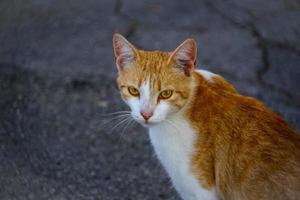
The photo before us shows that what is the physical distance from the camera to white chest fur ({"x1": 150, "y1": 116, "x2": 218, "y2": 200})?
3213 millimetres

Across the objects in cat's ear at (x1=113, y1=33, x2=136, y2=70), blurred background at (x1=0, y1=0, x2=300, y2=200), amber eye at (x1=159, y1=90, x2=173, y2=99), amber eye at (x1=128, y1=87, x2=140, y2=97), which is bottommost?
blurred background at (x1=0, y1=0, x2=300, y2=200)

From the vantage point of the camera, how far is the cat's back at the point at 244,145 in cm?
299

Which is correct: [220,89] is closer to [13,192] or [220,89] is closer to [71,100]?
[13,192]

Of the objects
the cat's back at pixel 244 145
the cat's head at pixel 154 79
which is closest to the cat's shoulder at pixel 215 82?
the cat's back at pixel 244 145

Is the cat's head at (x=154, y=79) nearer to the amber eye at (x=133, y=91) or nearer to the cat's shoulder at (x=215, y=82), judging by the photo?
the amber eye at (x=133, y=91)

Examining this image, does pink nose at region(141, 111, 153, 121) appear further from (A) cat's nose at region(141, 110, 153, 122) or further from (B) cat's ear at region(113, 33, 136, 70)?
(B) cat's ear at region(113, 33, 136, 70)

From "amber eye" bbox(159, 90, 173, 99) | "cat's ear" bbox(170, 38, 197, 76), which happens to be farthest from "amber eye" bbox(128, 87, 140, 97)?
"cat's ear" bbox(170, 38, 197, 76)

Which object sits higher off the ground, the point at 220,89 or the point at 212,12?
the point at 220,89

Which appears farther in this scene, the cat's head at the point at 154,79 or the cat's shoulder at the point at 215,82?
the cat's shoulder at the point at 215,82

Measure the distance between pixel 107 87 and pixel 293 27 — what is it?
5.07 ft

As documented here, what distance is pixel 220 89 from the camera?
335cm

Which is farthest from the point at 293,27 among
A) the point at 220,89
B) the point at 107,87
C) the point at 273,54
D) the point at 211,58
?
the point at 220,89

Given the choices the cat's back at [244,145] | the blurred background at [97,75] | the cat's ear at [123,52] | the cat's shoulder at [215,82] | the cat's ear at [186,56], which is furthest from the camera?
the blurred background at [97,75]

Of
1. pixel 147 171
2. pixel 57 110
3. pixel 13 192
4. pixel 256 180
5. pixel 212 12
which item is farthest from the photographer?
pixel 212 12
